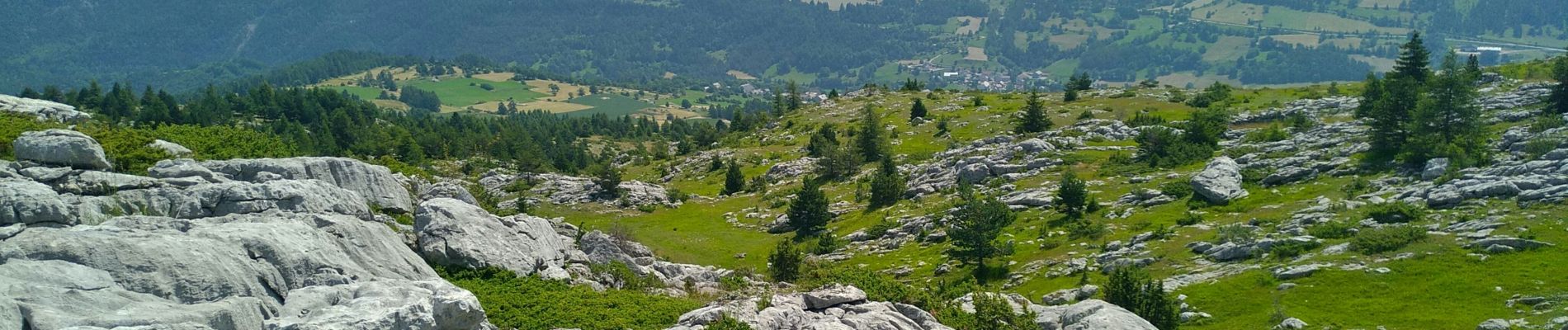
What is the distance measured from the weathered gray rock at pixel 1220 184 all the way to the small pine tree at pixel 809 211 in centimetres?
2475

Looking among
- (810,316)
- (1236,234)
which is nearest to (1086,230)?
(1236,234)

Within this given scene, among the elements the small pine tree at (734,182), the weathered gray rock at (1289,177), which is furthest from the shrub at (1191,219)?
the small pine tree at (734,182)

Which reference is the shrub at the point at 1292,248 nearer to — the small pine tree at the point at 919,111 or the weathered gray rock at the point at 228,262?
the weathered gray rock at the point at 228,262

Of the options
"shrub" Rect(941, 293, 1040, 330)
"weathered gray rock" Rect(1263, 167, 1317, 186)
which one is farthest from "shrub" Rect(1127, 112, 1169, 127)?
"shrub" Rect(941, 293, 1040, 330)

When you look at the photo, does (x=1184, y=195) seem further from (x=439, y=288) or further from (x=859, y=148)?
(x=439, y=288)

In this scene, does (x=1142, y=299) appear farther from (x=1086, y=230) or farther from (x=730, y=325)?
(x=1086, y=230)

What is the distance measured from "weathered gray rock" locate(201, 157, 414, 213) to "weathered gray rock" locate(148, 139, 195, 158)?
4936 mm

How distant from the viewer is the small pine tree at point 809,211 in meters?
71.7

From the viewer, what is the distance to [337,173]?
4631 centimetres

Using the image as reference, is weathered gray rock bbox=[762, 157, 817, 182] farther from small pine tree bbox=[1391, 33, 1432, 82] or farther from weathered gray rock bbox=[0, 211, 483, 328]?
weathered gray rock bbox=[0, 211, 483, 328]

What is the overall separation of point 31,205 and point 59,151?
860 centimetres

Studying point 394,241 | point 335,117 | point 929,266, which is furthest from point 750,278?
point 335,117

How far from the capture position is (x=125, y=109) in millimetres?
138000

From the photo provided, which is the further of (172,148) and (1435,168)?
(1435,168)
